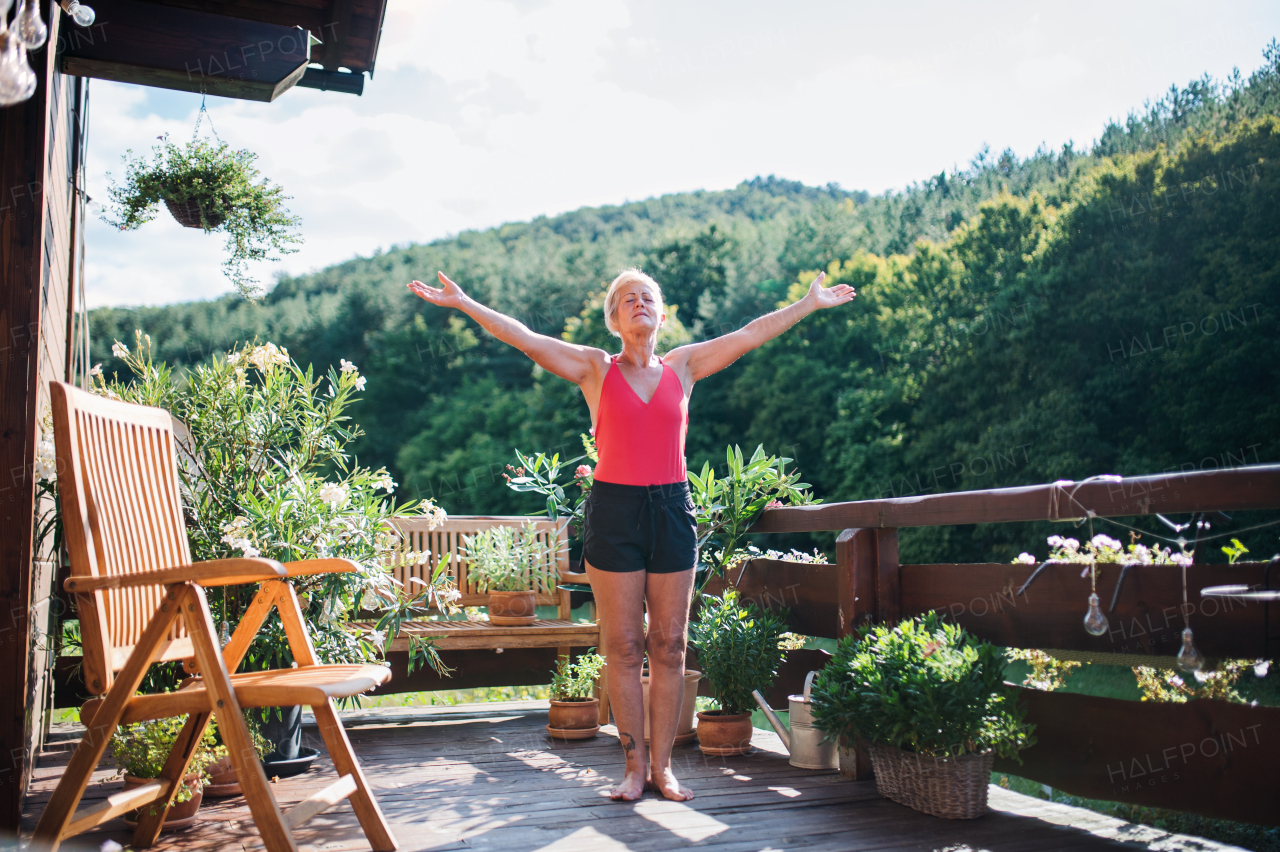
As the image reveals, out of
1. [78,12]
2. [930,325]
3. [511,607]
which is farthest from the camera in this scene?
[930,325]

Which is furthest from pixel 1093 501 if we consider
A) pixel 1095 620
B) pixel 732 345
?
pixel 732 345

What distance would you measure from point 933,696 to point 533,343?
1.50m

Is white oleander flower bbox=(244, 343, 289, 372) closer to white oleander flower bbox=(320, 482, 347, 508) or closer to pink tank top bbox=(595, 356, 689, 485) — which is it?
white oleander flower bbox=(320, 482, 347, 508)

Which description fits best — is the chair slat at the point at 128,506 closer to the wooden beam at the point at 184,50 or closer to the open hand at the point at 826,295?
the wooden beam at the point at 184,50

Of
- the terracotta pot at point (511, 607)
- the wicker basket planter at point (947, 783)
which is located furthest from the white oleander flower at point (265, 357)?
the wicker basket planter at point (947, 783)

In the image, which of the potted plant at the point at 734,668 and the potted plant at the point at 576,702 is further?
the potted plant at the point at 576,702

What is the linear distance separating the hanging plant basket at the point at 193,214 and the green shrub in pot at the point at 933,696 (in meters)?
3.13

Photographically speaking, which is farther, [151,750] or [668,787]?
[668,787]

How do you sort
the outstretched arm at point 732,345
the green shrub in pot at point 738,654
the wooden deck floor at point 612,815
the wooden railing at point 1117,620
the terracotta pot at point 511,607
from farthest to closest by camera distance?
the terracotta pot at point 511,607
the green shrub in pot at point 738,654
the outstretched arm at point 732,345
the wooden deck floor at point 612,815
the wooden railing at point 1117,620

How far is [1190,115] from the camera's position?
17.8 metres

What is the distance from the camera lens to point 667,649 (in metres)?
2.75

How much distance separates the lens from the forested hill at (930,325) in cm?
1527

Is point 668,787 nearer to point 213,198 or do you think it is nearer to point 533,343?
point 533,343

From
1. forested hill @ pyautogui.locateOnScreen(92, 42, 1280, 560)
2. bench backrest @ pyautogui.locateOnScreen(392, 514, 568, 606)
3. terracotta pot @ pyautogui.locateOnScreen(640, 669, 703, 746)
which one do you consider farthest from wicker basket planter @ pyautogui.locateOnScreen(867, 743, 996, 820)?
forested hill @ pyautogui.locateOnScreen(92, 42, 1280, 560)
